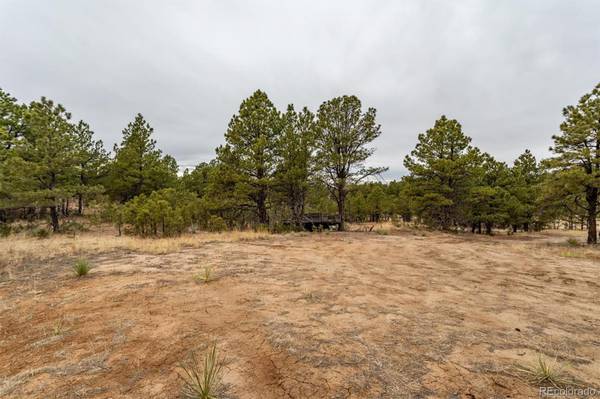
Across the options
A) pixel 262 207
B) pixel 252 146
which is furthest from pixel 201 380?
pixel 262 207

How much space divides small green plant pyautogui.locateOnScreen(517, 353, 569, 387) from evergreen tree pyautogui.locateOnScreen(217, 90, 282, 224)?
15134mm

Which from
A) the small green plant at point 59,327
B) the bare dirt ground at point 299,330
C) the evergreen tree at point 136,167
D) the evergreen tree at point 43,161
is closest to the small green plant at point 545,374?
the bare dirt ground at point 299,330

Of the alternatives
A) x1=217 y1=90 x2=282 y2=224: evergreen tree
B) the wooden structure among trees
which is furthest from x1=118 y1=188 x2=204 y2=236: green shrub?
the wooden structure among trees

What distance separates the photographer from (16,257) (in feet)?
32.7

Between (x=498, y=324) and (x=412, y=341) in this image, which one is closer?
(x=412, y=341)

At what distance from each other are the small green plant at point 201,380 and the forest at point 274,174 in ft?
44.8

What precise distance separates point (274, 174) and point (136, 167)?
48.9 feet

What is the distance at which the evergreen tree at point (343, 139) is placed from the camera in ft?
66.9

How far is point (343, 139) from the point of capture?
821 inches

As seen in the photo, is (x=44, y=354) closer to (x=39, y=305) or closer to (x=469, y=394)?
(x=39, y=305)

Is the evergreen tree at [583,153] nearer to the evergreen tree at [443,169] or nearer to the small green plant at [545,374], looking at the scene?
the evergreen tree at [443,169]

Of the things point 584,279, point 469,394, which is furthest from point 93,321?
point 584,279

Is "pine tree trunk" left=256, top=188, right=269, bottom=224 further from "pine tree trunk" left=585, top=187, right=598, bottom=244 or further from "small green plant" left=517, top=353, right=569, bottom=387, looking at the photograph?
"pine tree trunk" left=585, top=187, right=598, bottom=244

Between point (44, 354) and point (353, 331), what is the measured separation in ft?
12.5
